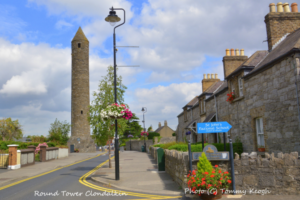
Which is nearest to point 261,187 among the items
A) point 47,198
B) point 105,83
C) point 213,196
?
point 213,196

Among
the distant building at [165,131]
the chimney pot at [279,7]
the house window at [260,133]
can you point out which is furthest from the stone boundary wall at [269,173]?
the distant building at [165,131]

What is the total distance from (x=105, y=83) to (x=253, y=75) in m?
10.3

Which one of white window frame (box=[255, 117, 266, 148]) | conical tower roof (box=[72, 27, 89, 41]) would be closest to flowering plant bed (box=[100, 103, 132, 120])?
white window frame (box=[255, 117, 266, 148])

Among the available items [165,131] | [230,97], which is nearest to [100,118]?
[230,97]

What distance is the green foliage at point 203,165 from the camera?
7934 mm

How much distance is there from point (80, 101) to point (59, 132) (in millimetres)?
8782

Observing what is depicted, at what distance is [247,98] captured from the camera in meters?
15.0

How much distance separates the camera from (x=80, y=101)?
5022cm

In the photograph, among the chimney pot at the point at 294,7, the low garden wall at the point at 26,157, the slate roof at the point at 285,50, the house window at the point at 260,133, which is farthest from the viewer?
the low garden wall at the point at 26,157

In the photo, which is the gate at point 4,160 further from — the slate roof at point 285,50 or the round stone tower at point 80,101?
the round stone tower at point 80,101

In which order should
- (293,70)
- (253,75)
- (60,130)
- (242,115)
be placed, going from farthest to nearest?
(60,130), (242,115), (253,75), (293,70)

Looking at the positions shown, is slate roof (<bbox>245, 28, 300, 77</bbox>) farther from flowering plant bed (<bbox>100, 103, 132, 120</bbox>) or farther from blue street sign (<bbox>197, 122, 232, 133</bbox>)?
flowering plant bed (<bbox>100, 103, 132, 120</bbox>)

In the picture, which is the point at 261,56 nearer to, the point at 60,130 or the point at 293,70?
the point at 293,70

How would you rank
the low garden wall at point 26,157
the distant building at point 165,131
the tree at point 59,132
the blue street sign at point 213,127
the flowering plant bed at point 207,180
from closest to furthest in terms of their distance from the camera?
the flowering plant bed at point 207,180
the blue street sign at point 213,127
the low garden wall at point 26,157
the tree at point 59,132
the distant building at point 165,131
